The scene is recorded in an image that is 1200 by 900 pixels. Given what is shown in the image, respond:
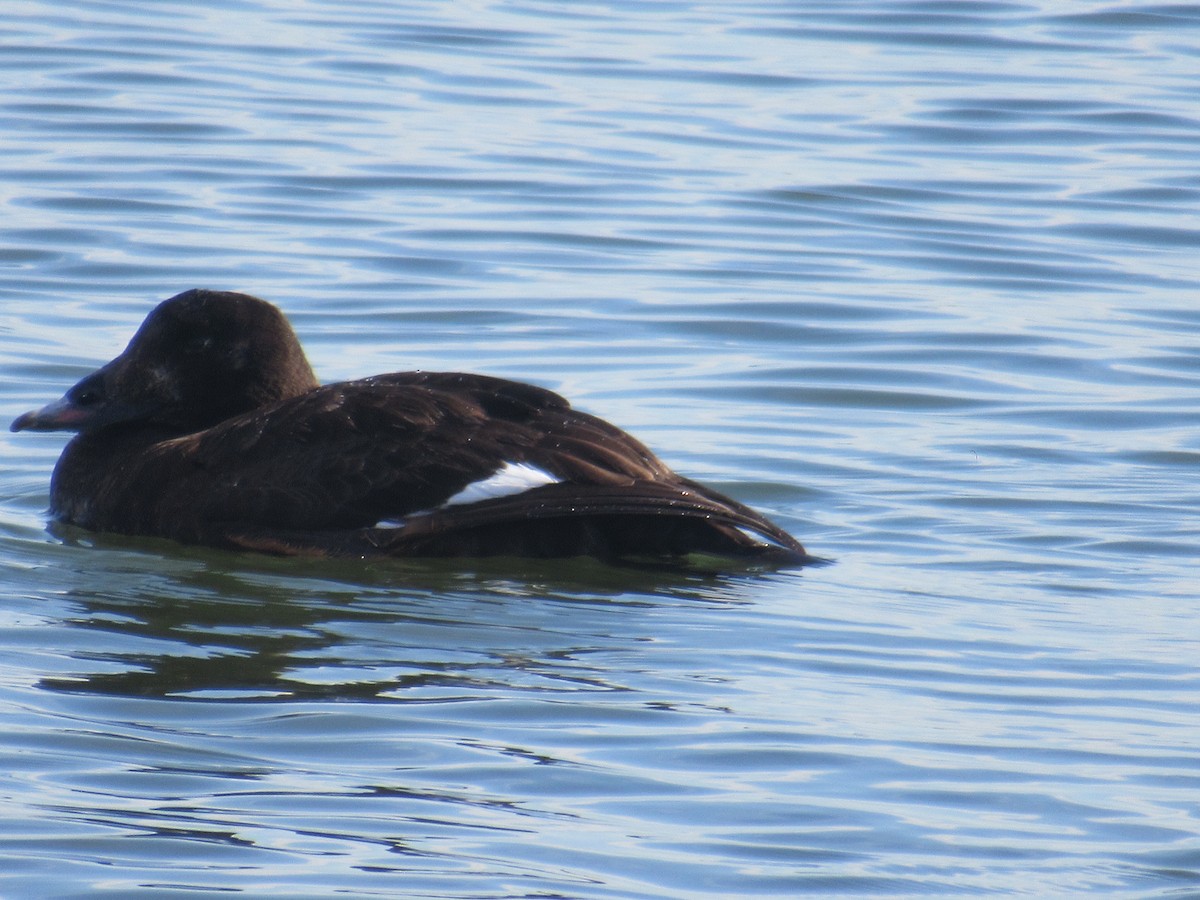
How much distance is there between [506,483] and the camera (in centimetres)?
673

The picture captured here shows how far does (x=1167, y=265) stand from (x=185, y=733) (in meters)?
7.91

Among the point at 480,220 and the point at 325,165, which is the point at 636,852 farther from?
the point at 325,165

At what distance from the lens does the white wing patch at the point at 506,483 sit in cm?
672

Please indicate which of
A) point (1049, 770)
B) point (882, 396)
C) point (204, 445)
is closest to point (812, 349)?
point (882, 396)

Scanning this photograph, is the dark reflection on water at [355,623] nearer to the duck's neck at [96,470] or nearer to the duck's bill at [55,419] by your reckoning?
the duck's neck at [96,470]

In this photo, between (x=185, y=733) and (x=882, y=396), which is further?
(x=882, y=396)

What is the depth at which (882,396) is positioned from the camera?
9.35m

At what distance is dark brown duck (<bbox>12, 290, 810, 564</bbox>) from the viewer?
6.73 meters

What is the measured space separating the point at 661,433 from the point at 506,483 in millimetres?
1938

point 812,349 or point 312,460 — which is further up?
point 812,349

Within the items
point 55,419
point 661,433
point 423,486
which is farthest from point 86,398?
point 661,433

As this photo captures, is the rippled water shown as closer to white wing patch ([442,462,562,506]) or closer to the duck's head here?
white wing patch ([442,462,562,506])

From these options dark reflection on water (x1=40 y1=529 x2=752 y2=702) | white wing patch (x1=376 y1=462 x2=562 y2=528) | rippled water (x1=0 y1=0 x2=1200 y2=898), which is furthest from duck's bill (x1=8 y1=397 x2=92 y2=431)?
white wing patch (x1=376 y1=462 x2=562 y2=528)

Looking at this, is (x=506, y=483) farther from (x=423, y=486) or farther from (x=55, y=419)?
(x=55, y=419)
